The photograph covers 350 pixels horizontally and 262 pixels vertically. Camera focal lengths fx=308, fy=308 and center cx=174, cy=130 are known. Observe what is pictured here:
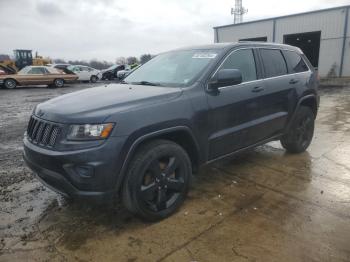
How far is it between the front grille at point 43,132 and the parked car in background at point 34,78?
18425mm

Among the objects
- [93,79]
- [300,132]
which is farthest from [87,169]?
[93,79]

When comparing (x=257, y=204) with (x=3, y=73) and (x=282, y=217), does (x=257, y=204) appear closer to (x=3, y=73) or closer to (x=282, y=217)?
(x=282, y=217)

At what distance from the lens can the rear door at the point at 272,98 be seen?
416 cm

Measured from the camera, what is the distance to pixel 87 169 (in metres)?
2.66

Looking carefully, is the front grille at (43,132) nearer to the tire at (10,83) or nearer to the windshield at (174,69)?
the windshield at (174,69)

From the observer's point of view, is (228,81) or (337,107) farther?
(337,107)

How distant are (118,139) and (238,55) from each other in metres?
2.14

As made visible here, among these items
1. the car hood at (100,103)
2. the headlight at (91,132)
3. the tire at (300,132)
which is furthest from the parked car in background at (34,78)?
the headlight at (91,132)

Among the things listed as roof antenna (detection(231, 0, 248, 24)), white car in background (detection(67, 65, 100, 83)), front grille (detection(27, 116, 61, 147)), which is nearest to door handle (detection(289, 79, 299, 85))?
front grille (detection(27, 116, 61, 147))

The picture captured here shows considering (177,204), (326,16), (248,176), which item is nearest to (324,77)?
(326,16)

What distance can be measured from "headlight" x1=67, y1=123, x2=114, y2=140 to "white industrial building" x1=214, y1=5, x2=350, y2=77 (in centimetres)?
2344

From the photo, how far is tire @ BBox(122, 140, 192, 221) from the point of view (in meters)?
2.90

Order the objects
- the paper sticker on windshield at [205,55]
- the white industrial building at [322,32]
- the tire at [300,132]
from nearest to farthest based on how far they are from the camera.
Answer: the paper sticker on windshield at [205,55] → the tire at [300,132] → the white industrial building at [322,32]

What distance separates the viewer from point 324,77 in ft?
76.1
